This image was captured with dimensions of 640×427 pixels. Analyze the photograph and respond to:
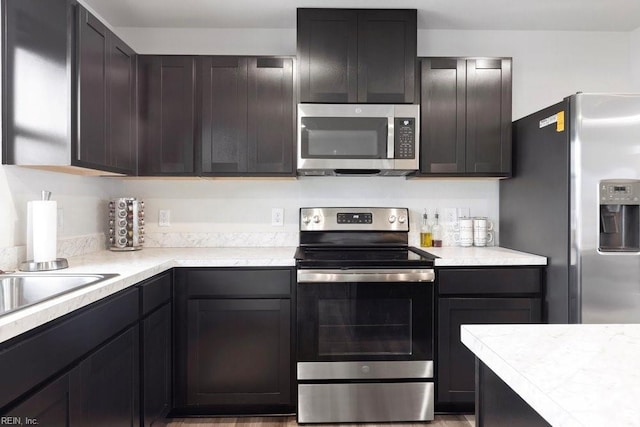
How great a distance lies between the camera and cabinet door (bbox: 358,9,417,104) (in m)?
2.38

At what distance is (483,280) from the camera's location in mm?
2188

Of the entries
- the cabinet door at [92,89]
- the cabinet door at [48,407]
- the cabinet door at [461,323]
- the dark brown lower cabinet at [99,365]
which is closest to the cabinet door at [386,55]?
the cabinet door at [461,323]

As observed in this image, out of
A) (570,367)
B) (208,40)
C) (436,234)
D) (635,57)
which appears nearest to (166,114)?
(208,40)

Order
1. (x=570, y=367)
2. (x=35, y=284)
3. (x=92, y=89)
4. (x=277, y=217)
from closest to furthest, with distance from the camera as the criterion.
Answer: (x=570, y=367) → (x=35, y=284) → (x=92, y=89) → (x=277, y=217)

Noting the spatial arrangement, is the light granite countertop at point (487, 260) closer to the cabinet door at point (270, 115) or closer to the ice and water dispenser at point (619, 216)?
the ice and water dispenser at point (619, 216)

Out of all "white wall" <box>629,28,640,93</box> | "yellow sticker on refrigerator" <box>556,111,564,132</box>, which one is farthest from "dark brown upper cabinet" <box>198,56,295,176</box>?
"white wall" <box>629,28,640,93</box>

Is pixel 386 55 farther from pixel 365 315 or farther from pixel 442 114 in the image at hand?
pixel 365 315

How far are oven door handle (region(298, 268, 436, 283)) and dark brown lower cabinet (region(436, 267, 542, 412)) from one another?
16 centimetres

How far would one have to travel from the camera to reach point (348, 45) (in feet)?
7.80

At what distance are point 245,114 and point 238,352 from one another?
53.3 inches

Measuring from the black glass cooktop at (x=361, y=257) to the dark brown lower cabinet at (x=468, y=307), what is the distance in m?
0.19

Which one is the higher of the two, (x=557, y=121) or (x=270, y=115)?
(x=270, y=115)

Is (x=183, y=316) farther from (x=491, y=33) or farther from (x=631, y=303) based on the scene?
(x=491, y=33)

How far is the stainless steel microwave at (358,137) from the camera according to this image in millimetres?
2371
